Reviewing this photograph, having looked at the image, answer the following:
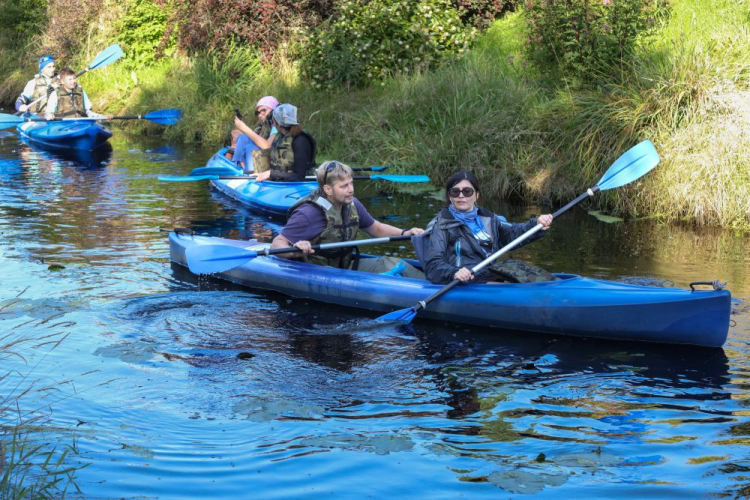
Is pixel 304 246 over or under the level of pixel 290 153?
under

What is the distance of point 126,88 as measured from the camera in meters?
18.3

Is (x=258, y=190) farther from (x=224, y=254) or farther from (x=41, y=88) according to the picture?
(x=41, y=88)

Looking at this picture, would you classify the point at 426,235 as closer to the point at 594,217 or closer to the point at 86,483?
the point at 86,483

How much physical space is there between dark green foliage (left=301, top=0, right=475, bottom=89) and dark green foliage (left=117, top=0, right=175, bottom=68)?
6256 mm

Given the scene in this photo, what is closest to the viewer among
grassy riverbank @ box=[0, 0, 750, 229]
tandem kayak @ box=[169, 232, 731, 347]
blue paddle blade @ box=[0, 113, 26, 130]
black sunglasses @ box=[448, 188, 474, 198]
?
tandem kayak @ box=[169, 232, 731, 347]

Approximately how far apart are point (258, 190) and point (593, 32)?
3952mm

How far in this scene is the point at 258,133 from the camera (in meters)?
10.6

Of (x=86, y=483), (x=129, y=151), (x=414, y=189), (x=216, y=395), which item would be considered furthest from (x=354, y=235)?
(x=129, y=151)

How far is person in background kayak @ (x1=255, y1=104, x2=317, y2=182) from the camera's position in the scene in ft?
30.3

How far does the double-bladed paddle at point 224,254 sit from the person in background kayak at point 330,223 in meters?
0.11

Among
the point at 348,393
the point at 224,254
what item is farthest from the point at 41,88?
the point at 348,393

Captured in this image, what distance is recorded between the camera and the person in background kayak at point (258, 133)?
33.3 feet

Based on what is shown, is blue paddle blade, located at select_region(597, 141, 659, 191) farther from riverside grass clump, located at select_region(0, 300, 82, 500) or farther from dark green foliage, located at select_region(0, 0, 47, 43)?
dark green foliage, located at select_region(0, 0, 47, 43)

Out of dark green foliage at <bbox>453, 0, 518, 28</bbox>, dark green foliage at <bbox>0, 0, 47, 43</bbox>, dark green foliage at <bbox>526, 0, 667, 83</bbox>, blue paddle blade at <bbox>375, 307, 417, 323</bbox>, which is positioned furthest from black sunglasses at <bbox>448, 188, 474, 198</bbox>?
dark green foliage at <bbox>0, 0, 47, 43</bbox>
